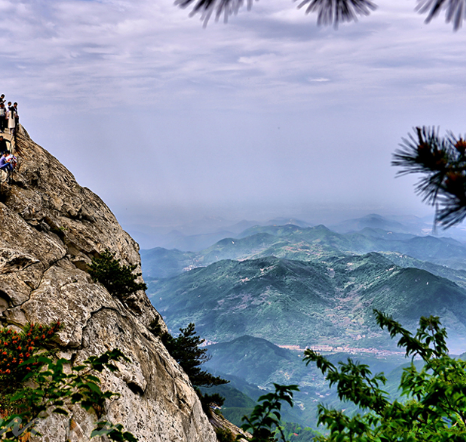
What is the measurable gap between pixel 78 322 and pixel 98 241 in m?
14.0

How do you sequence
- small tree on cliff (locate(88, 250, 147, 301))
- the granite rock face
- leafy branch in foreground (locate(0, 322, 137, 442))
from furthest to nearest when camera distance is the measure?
1. small tree on cliff (locate(88, 250, 147, 301))
2. the granite rock face
3. leafy branch in foreground (locate(0, 322, 137, 442))

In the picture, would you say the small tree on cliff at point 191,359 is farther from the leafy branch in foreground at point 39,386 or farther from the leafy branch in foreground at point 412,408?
the leafy branch in foreground at point 412,408

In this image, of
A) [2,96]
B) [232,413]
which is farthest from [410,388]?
[232,413]

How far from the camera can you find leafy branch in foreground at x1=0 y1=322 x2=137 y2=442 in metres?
4.53

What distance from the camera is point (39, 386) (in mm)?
5422

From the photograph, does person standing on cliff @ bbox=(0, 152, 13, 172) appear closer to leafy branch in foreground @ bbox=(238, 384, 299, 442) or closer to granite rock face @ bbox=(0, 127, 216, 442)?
granite rock face @ bbox=(0, 127, 216, 442)

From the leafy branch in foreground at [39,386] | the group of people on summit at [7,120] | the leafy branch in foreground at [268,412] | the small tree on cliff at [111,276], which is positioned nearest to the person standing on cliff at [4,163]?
the group of people on summit at [7,120]

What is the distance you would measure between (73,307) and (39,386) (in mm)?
13783

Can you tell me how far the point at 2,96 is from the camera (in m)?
29.6

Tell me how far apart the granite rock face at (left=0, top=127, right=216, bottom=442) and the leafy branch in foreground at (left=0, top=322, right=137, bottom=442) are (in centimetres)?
128

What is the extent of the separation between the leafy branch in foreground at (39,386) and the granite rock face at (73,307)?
4.19ft

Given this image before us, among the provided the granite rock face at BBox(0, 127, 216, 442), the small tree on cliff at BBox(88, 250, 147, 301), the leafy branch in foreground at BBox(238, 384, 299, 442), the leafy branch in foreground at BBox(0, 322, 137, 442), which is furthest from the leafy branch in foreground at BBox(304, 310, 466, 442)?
the small tree on cliff at BBox(88, 250, 147, 301)

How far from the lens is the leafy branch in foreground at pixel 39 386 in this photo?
4527mm

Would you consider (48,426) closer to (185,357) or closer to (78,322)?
(78,322)
